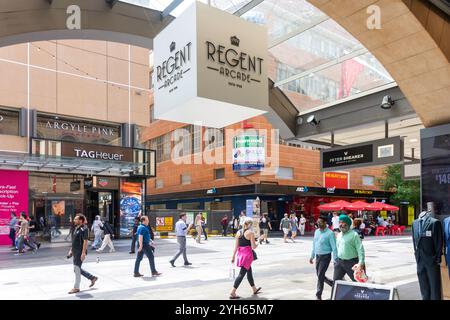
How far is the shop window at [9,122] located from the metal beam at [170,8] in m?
16.4

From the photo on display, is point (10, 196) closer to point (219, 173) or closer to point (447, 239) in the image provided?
point (447, 239)

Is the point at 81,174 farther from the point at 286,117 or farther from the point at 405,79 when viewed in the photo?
the point at 405,79

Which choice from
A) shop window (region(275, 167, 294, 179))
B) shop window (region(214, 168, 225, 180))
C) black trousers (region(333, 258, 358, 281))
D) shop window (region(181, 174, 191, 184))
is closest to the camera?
black trousers (region(333, 258, 358, 281))

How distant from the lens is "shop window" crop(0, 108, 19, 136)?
21812 mm

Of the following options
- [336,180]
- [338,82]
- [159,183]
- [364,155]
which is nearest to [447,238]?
[364,155]

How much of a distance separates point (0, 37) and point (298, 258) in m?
12.8

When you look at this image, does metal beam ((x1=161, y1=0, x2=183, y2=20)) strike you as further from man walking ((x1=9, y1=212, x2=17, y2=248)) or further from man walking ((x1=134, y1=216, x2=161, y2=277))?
man walking ((x1=9, y1=212, x2=17, y2=248))

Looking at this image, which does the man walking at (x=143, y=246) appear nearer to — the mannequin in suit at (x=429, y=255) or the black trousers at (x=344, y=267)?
the black trousers at (x=344, y=267)

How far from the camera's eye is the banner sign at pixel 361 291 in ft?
15.6

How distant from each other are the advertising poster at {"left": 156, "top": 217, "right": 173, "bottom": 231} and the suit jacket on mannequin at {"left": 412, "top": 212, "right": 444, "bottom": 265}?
23957mm

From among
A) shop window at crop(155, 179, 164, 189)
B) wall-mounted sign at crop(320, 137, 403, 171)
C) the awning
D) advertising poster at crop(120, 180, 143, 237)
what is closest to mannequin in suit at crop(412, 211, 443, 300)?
wall-mounted sign at crop(320, 137, 403, 171)

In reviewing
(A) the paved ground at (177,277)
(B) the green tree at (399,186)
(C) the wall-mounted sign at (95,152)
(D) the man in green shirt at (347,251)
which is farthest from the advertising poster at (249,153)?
(D) the man in green shirt at (347,251)

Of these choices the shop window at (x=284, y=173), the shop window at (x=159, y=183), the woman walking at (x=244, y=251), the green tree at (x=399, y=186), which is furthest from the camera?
the shop window at (x=159, y=183)
